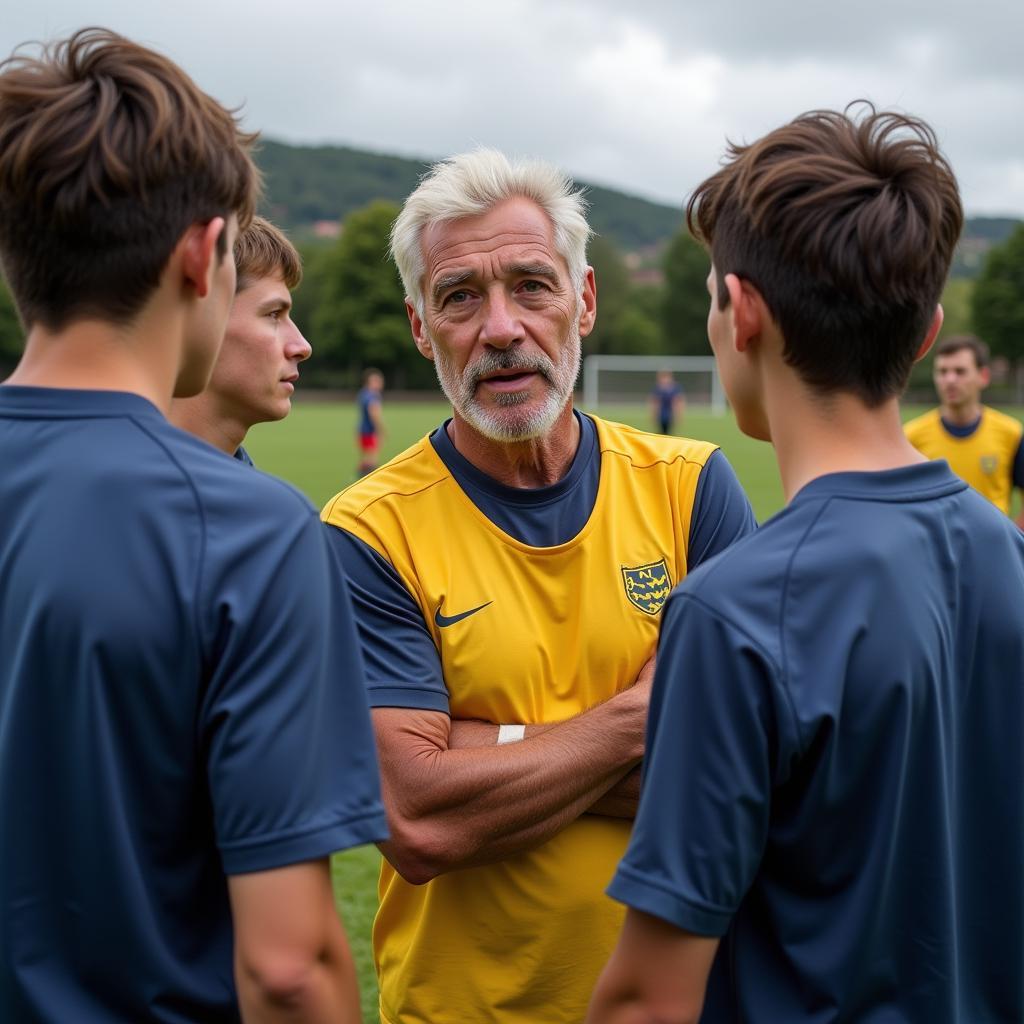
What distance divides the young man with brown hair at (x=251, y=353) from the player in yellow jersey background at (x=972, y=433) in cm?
709

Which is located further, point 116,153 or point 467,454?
point 467,454

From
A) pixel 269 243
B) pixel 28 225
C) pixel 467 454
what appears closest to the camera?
pixel 28 225

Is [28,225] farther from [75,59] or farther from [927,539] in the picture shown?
[927,539]

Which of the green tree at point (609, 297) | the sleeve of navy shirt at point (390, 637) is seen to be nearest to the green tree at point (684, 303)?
the green tree at point (609, 297)

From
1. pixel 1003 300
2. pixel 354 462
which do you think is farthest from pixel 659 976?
pixel 1003 300

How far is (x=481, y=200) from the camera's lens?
2.87 metres

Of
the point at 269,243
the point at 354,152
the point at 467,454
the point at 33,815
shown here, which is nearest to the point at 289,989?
the point at 33,815

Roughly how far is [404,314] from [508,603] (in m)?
91.6

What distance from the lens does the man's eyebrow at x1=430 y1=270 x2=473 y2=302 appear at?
2866 millimetres

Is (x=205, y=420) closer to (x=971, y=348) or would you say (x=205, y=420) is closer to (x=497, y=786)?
(x=497, y=786)

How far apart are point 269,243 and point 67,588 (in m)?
2.15

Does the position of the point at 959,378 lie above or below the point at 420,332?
below

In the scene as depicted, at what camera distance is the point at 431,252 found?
115 inches

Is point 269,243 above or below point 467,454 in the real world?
above
